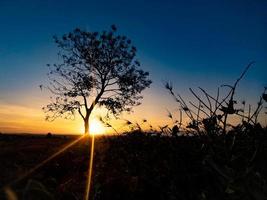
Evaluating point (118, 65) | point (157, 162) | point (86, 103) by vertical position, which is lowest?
point (157, 162)

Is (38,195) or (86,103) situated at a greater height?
(86,103)

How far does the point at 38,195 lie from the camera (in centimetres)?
54

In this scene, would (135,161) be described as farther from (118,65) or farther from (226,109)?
(118,65)

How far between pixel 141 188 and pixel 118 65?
27378 mm

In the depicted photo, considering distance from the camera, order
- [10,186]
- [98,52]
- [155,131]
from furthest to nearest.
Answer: [98,52] → [155,131] → [10,186]

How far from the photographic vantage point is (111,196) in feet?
13.3

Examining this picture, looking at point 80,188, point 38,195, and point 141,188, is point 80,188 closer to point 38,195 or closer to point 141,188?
point 141,188

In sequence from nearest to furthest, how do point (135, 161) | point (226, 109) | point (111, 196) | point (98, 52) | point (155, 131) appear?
point (226, 109), point (111, 196), point (135, 161), point (155, 131), point (98, 52)

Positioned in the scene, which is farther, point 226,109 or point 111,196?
point 111,196

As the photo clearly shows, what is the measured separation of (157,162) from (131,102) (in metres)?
28.2

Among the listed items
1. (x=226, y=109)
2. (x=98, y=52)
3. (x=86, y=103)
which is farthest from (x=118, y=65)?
(x=226, y=109)

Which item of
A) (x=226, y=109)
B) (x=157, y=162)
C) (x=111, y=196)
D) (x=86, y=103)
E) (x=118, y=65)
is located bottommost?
(x=111, y=196)

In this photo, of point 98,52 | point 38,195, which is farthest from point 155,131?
point 98,52

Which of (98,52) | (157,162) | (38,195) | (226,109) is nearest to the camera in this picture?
(38,195)
